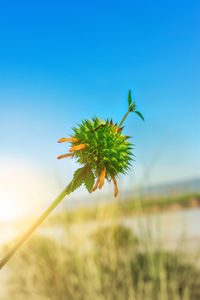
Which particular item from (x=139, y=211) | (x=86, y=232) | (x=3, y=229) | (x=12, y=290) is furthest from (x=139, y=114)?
(x=12, y=290)

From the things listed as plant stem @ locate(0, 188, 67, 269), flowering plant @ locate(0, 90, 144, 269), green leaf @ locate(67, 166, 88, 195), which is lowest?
plant stem @ locate(0, 188, 67, 269)

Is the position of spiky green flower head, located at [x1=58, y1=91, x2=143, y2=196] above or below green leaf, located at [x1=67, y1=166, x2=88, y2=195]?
above

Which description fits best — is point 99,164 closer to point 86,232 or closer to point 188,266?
point 86,232

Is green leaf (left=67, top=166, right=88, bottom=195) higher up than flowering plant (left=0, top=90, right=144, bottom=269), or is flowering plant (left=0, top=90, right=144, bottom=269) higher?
flowering plant (left=0, top=90, right=144, bottom=269)

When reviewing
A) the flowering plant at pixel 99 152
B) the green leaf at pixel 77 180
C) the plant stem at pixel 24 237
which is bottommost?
the plant stem at pixel 24 237

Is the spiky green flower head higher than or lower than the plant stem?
higher

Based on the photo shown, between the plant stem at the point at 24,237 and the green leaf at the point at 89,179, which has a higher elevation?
the green leaf at the point at 89,179
